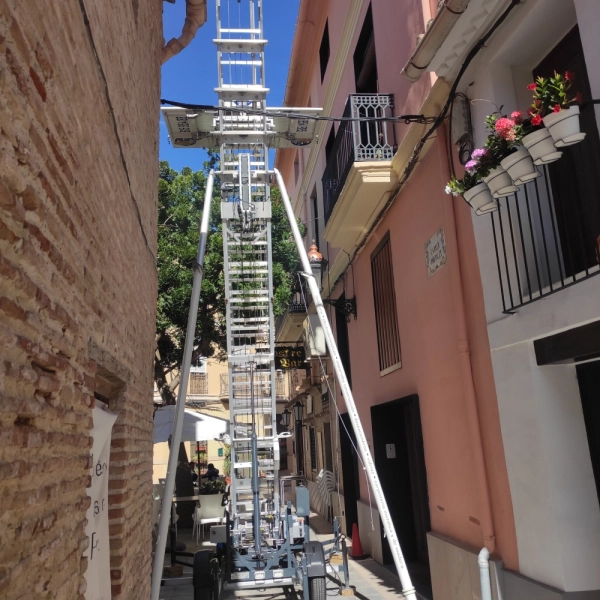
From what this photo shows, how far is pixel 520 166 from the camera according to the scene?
13.9ft

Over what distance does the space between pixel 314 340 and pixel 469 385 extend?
24.2ft

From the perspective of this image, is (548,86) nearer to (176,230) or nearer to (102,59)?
(102,59)

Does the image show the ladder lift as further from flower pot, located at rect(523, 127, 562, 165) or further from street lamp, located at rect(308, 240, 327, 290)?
flower pot, located at rect(523, 127, 562, 165)

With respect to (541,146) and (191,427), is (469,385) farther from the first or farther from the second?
(191,427)

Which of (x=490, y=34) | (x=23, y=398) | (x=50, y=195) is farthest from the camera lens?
(x=490, y=34)

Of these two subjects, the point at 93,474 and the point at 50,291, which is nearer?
the point at 50,291

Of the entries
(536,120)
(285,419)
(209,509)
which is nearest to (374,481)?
(536,120)

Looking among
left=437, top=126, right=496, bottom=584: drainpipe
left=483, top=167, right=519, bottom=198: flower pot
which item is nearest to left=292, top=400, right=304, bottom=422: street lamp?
left=437, top=126, right=496, bottom=584: drainpipe

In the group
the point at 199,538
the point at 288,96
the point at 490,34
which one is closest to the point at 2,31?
the point at 490,34

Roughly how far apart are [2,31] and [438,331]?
5985mm

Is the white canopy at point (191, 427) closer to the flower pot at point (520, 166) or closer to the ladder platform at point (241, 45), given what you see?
the ladder platform at point (241, 45)

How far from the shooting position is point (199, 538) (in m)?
13.1

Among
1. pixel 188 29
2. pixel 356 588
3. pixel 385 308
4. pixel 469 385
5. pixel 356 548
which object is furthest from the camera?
pixel 356 548

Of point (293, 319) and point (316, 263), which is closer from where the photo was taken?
point (316, 263)
